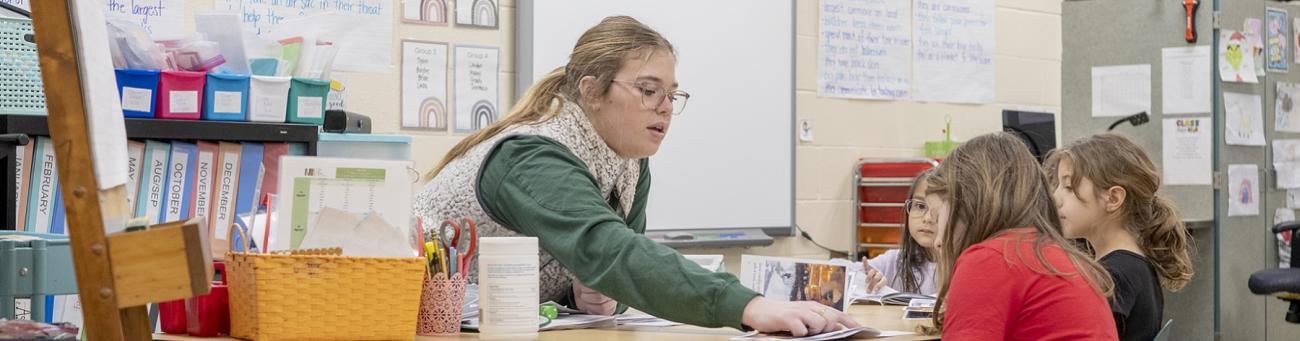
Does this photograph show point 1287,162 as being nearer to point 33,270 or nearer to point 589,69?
point 589,69

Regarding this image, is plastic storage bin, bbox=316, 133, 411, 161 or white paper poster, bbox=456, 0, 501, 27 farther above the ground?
white paper poster, bbox=456, 0, 501, 27

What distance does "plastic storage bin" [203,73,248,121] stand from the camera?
102 inches

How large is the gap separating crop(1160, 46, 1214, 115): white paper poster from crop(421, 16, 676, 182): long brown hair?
359 cm

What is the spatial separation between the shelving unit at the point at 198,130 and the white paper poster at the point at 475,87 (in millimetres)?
1249

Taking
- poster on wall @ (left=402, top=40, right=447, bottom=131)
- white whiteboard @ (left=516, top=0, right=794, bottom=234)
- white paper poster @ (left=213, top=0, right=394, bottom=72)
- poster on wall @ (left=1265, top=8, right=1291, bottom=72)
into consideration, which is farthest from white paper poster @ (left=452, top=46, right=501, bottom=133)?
poster on wall @ (left=1265, top=8, right=1291, bottom=72)

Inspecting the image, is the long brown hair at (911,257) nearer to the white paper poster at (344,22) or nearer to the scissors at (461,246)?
the white paper poster at (344,22)

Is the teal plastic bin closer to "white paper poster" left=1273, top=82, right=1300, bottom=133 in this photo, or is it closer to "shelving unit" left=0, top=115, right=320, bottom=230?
"shelving unit" left=0, top=115, right=320, bottom=230

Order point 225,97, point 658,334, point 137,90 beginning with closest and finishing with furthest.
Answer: point 658,334 → point 137,90 → point 225,97

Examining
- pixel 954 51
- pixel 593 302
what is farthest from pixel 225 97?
pixel 954 51

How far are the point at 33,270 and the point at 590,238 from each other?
0.71m

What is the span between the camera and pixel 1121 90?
17.8ft

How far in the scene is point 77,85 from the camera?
105 centimetres

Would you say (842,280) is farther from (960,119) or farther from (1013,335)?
(960,119)

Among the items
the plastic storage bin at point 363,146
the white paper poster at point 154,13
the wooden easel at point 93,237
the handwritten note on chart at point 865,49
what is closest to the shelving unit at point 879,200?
the handwritten note on chart at point 865,49
